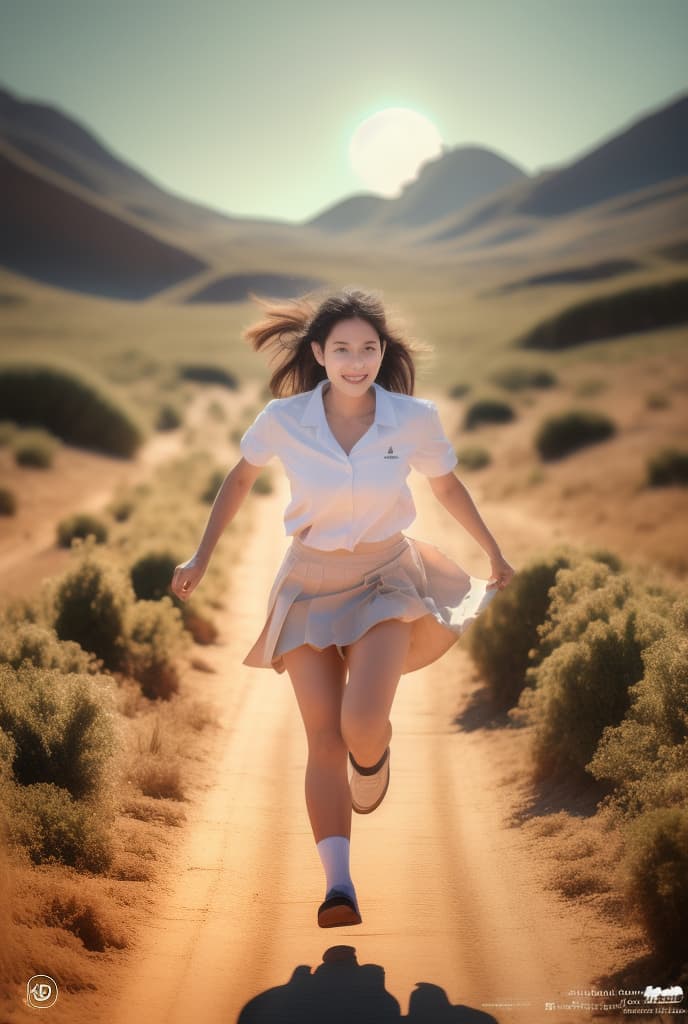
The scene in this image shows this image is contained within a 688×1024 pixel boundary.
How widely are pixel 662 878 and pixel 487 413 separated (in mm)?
31256

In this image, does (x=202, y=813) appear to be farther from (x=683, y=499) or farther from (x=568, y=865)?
(x=683, y=499)

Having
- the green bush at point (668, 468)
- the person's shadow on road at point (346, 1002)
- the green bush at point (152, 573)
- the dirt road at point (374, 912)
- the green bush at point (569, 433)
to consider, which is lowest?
the person's shadow on road at point (346, 1002)

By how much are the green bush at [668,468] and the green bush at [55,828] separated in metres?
17.0

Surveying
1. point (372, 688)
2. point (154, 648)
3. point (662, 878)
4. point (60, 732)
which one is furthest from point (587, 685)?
point (154, 648)

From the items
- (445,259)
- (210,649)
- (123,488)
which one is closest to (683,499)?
(123,488)

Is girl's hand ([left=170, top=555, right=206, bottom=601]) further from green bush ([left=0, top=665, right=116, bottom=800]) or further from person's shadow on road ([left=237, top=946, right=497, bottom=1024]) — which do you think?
person's shadow on road ([left=237, top=946, right=497, bottom=1024])

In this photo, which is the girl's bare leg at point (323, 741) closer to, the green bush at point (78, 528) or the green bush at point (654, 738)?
the green bush at point (654, 738)

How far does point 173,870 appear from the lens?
4.95 metres

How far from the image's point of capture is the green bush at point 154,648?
8.03 m

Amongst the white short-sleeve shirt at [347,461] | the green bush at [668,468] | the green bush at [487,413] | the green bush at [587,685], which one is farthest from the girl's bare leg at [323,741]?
the green bush at [487,413]

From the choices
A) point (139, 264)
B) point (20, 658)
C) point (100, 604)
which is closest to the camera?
point (20, 658)

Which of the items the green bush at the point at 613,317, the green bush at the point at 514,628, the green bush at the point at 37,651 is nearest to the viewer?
the green bush at the point at 37,651

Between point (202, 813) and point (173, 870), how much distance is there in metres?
0.81

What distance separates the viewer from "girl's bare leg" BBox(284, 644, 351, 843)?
4109 mm
